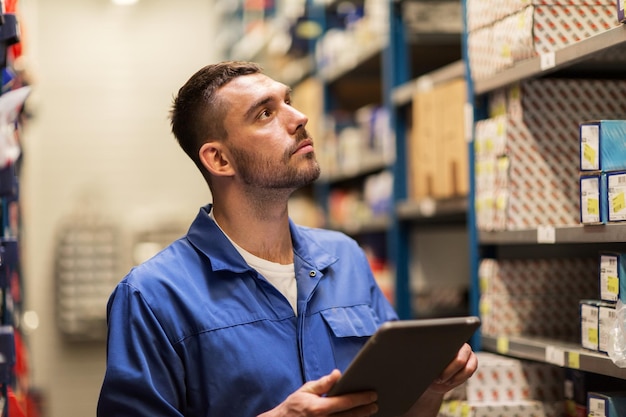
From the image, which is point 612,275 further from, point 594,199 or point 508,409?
point 508,409

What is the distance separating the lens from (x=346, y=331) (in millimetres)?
2477

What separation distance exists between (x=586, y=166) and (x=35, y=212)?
296 inches

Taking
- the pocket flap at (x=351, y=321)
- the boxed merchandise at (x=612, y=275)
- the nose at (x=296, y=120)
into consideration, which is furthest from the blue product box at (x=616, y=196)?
the nose at (x=296, y=120)

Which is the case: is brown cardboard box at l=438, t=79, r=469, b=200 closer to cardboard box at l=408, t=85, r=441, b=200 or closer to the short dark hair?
cardboard box at l=408, t=85, r=441, b=200

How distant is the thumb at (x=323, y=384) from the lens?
2012mm

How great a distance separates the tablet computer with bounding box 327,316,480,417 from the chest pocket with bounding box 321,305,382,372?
0.31 metres

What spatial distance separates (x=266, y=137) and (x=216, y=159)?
0.18m

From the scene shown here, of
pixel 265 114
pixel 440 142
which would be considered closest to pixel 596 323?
pixel 265 114

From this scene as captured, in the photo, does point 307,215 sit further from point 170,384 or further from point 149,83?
point 170,384

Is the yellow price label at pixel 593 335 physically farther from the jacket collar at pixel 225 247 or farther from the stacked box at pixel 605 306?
the jacket collar at pixel 225 247

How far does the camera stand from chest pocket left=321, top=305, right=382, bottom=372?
246cm

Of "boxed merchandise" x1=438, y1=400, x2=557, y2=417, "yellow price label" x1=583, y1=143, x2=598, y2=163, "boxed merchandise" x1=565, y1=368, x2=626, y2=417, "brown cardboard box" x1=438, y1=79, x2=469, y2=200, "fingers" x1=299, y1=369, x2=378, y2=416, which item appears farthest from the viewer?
"brown cardboard box" x1=438, y1=79, x2=469, y2=200

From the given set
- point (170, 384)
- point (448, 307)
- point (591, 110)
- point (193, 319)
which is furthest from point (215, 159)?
point (448, 307)

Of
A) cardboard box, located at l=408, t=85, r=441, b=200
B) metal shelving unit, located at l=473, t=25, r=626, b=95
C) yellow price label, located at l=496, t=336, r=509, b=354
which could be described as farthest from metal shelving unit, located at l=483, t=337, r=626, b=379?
cardboard box, located at l=408, t=85, r=441, b=200
